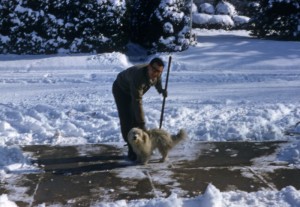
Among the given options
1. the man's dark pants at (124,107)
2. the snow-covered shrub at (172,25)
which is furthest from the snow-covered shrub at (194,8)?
the man's dark pants at (124,107)

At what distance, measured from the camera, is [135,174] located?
6633mm

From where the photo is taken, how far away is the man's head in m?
6.55

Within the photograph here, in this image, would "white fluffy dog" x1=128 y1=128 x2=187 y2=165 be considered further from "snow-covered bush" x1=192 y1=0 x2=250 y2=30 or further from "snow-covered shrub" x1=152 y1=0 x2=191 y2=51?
"snow-covered bush" x1=192 y1=0 x2=250 y2=30

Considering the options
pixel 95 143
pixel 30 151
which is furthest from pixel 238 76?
pixel 30 151

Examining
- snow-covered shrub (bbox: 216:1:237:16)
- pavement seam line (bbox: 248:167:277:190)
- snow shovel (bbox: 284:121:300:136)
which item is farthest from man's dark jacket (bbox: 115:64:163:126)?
snow-covered shrub (bbox: 216:1:237:16)

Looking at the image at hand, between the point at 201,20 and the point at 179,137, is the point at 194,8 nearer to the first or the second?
the point at 201,20

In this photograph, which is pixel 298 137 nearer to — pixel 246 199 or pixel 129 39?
pixel 246 199

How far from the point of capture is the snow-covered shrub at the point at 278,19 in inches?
705

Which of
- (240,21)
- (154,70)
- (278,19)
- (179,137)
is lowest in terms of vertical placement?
(179,137)

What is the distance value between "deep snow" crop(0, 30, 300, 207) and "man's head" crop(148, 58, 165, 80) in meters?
1.78

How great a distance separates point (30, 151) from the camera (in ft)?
24.4

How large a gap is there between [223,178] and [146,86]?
1.58 m

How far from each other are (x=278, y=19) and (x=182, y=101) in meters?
9.25

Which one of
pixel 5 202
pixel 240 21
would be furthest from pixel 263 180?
pixel 240 21
